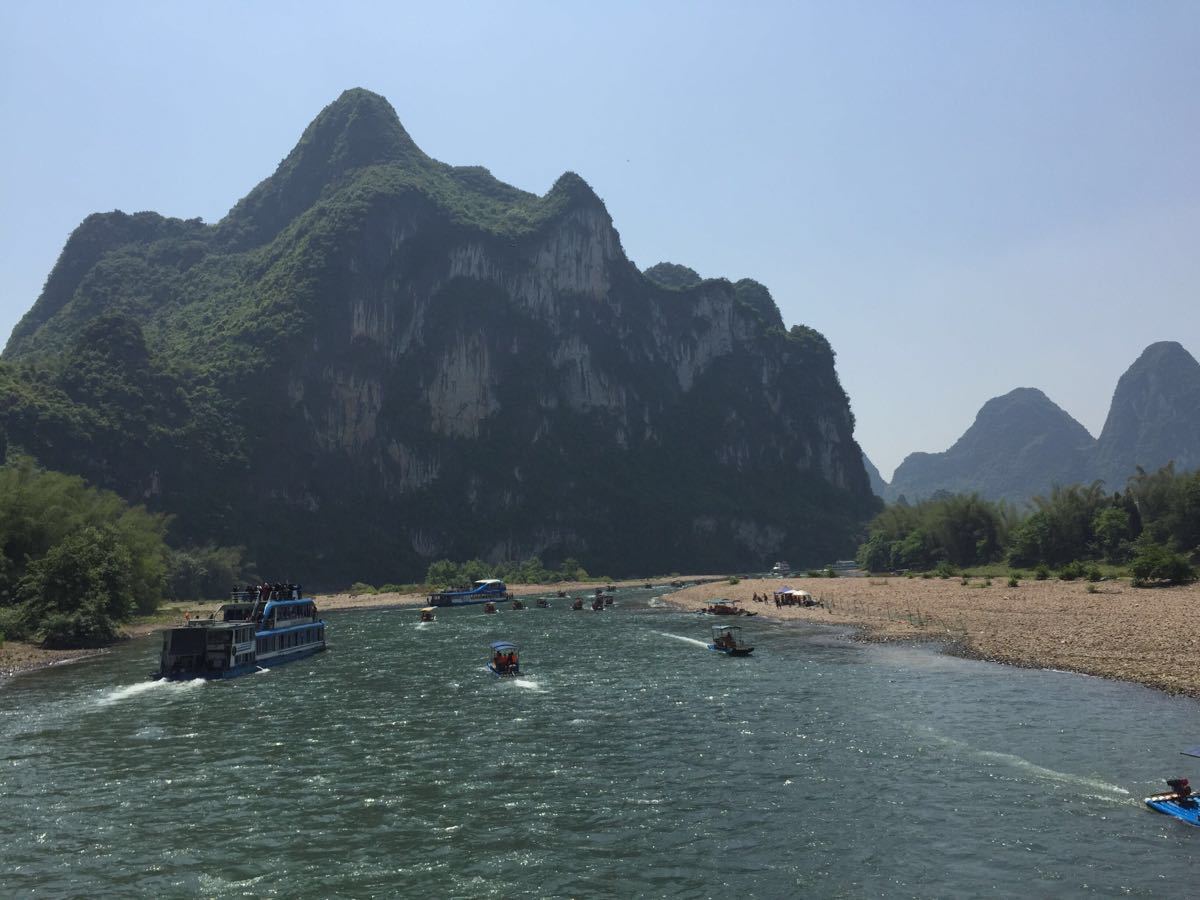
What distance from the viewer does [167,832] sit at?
21.5 m

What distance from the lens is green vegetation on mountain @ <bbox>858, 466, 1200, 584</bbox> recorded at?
8112 cm

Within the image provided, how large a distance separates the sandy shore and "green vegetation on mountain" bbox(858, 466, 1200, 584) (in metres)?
12.0

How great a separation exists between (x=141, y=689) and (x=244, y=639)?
8.50m

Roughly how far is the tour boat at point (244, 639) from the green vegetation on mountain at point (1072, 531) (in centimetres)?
7199

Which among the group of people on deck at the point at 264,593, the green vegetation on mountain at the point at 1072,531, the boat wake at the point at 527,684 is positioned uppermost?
the green vegetation on mountain at the point at 1072,531

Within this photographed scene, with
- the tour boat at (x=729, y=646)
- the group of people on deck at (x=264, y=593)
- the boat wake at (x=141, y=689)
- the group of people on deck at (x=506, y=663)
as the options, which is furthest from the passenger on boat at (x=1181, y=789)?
the group of people on deck at (x=264, y=593)

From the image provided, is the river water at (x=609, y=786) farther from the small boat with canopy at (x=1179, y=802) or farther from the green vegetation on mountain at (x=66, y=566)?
the green vegetation on mountain at (x=66, y=566)

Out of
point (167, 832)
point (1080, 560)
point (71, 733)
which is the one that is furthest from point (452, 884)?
point (1080, 560)

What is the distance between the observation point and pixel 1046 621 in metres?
53.6

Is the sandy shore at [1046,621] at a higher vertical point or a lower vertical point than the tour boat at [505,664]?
higher

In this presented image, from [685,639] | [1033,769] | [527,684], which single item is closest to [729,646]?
[685,639]

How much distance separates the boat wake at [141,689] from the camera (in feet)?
135

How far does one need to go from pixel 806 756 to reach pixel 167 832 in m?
19.9

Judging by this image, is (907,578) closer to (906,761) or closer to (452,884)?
(906,761)
